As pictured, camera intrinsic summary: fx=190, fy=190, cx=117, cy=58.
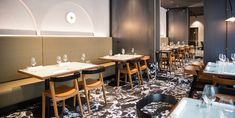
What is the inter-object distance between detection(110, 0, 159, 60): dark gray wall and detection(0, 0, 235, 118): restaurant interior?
1.3 inches

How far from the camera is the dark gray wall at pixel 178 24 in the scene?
39.6 ft

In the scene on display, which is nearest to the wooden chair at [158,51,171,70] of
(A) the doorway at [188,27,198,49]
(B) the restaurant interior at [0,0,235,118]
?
(B) the restaurant interior at [0,0,235,118]

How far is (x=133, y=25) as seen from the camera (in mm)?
6348

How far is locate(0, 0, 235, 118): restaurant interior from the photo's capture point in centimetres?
292

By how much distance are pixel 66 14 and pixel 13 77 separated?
2.18 m

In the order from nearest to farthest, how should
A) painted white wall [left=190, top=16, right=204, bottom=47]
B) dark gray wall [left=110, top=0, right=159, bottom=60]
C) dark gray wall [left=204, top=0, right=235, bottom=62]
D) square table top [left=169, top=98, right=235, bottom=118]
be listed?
square table top [left=169, top=98, right=235, bottom=118]
dark gray wall [left=204, top=0, right=235, bottom=62]
dark gray wall [left=110, top=0, right=159, bottom=60]
painted white wall [left=190, top=16, right=204, bottom=47]

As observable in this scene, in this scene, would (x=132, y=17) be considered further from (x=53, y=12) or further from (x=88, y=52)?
(x=53, y=12)

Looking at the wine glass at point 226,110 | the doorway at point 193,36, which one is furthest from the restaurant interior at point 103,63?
the doorway at point 193,36

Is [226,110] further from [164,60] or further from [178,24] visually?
[178,24]

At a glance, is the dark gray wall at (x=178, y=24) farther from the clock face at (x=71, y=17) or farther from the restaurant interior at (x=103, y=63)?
the clock face at (x=71, y=17)

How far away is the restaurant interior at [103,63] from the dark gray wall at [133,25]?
0.03m

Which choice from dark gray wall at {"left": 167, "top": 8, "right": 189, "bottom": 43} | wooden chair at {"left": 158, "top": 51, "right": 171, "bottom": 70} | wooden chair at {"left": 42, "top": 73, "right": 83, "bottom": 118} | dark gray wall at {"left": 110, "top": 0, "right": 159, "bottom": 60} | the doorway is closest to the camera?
wooden chair at {"left": 42, "top": 73, "right": 83, "bottom": 118}

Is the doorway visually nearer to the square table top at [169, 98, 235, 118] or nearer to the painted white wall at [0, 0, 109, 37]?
the painted white wall at [0, 0, 109, 37]

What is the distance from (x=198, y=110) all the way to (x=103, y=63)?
4735 millimetres
